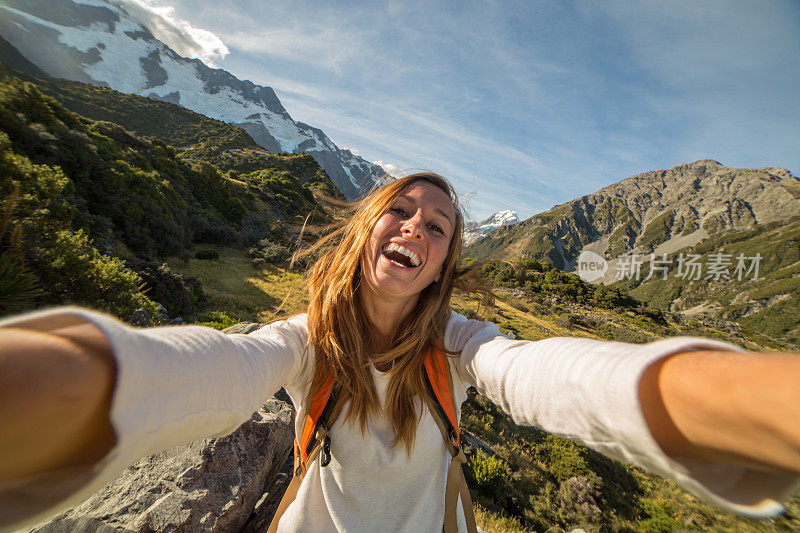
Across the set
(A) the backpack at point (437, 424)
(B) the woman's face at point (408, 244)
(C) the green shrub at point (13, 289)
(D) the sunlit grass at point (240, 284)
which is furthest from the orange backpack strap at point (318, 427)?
(D) the sunlit grass at point (240, 284)

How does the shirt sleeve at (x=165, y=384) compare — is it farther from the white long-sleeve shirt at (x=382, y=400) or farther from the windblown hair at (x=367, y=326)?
the windblown hair at (x=367, y=326)

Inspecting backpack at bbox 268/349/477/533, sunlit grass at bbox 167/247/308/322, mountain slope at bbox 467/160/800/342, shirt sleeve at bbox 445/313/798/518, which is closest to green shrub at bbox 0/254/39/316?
backpack at bbox 268/349/477/533

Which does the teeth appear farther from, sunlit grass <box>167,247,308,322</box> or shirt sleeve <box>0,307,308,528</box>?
sunlit grass <box>167,247,308,322</box>

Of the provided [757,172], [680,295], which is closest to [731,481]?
[680,295]

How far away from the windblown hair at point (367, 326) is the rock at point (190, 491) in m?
2.00

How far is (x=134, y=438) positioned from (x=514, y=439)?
28.5 ft

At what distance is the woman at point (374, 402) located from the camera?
1.87ft

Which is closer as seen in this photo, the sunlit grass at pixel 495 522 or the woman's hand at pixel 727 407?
the woman's hand at pixel 727 407

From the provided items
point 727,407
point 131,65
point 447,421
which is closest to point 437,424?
point 447,421

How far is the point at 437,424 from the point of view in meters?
1.69

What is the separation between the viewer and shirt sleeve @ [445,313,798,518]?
0.69 m

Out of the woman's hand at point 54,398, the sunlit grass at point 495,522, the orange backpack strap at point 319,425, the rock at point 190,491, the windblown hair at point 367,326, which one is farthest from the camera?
the sunlit grass at point 495,522

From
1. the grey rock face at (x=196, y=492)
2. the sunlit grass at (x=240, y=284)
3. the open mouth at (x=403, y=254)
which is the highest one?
the open mouth at (x=403, y=254)

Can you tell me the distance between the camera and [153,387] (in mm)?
678
